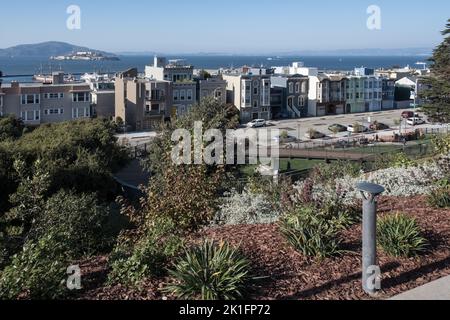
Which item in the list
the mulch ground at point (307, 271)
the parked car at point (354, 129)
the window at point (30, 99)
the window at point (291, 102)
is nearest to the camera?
the mulch ground at point (307, 271)

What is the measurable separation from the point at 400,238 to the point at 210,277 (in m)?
2.64

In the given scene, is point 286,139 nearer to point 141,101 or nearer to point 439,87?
point 141,101

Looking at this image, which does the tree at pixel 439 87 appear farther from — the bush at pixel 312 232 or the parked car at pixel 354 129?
the bush at pixel 312 232

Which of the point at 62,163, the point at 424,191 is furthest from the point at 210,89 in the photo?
the point at 424,191

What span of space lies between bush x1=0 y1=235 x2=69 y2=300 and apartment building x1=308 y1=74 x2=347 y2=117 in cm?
6665

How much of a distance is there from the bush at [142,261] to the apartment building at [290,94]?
6400 centimetres

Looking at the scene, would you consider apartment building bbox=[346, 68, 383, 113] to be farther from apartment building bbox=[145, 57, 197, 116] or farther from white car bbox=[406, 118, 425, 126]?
apartment building bbox=[145, 57, 197, 116]

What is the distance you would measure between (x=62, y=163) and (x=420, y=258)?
2048cm

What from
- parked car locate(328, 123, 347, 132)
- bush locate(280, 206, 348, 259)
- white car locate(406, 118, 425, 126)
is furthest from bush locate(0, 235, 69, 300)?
white car locate(406, 118, 425, 126)

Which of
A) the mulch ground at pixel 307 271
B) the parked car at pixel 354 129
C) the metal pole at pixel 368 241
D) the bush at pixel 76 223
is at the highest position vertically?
the metal pole at pixel 368 241

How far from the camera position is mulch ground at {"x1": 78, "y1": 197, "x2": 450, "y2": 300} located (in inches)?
230

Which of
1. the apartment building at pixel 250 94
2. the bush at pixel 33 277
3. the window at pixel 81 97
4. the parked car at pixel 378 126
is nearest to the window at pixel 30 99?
the window at pixel 81 97

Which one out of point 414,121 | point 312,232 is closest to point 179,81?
point 414,121

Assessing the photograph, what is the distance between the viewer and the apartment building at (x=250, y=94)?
65.2 metres
